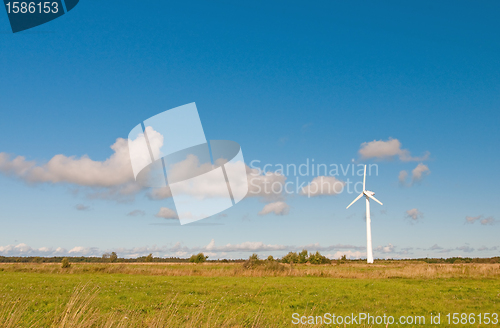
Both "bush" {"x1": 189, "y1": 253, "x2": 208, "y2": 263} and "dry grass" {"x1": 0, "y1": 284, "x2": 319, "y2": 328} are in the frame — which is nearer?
"dry grass" {"x1": 0, "y1": 284, "x2": 319, "y2": 328}

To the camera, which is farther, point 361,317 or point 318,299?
point 318,299

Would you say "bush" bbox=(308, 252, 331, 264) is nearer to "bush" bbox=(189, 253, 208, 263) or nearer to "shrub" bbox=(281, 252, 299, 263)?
"shrub" bbox=(281, 252, 299, 263)

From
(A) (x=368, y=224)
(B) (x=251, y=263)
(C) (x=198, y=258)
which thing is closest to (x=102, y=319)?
(B) (x=251, y=263)

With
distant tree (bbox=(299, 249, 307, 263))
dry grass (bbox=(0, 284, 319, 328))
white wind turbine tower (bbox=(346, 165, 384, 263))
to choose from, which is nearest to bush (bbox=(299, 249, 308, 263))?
distant tree (bbox=(299, 249, 307, 263))

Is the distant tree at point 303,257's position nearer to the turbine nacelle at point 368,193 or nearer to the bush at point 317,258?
the bush at point 317,258

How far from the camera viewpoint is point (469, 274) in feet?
107

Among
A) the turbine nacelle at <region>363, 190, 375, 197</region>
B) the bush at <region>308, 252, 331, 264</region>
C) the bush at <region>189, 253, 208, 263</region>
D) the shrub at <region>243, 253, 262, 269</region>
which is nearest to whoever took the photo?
the shrub at <region>243, 253, 262, 269</region>

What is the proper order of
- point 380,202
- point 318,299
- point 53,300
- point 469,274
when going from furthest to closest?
point 380,202
point 469,274
point 318,299
point 53,300

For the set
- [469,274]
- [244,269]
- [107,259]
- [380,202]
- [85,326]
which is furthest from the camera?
[107,259]

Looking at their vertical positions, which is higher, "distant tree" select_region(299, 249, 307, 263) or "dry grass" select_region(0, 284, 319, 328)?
"dry grass" select_region(0, 284, 319, 328)

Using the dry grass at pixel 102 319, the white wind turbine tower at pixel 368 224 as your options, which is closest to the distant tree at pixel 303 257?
the white wind turbine tower at pixel 368 224

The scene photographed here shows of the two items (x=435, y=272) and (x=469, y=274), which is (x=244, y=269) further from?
(x=469, y=274)

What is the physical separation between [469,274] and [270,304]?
85.0ft

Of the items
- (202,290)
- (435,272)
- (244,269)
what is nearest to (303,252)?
(244,269)
